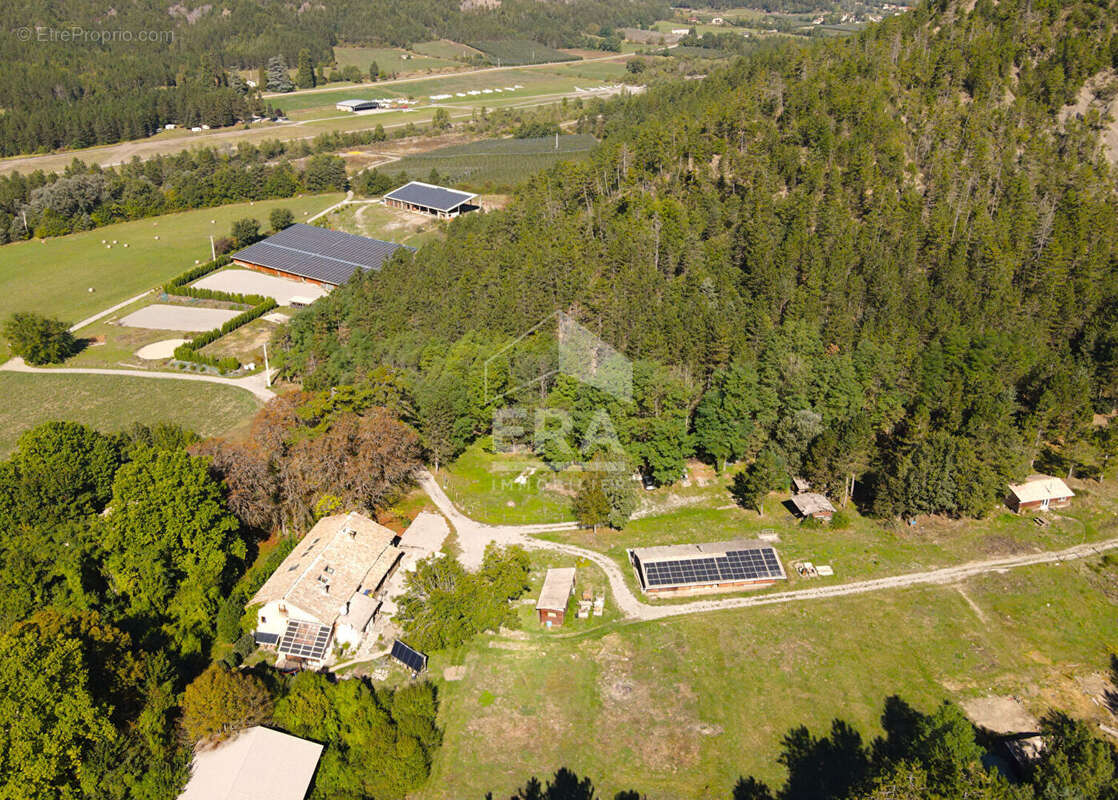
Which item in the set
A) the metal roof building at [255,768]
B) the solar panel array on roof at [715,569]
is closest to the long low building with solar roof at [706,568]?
the solar panel array on roof at [715,569]

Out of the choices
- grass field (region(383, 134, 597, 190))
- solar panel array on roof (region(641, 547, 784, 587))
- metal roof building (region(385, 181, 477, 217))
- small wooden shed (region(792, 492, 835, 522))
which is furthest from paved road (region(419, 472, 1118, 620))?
grass field (region(383, 134, 597, 190))

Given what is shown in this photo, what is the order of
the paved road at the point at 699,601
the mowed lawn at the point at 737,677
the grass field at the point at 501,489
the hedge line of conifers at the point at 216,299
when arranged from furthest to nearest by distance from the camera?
1. the hedge line of conifers at the point at 216,299
2. the grass field at the point at 501,489
3. the paved road at the point at 699,601
4. the mowed lawn at the point at 737,677

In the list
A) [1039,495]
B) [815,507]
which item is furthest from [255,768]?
[1039,495]

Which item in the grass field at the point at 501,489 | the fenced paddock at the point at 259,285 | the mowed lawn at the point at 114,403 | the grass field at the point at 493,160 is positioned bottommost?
the grass field at the point at 501,489

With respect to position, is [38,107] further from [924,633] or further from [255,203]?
[924,633]

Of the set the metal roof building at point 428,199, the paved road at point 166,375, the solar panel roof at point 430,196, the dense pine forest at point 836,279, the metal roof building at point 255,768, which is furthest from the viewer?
the solar panel roof at point 430,196

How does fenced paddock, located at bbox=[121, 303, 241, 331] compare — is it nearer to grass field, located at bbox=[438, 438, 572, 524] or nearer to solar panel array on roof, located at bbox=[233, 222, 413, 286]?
solar panel array on roof, located at bbox=[233, 222, 413, 286]

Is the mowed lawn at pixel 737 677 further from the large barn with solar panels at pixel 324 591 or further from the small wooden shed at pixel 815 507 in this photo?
the small wooden shed at pixel 815 507
